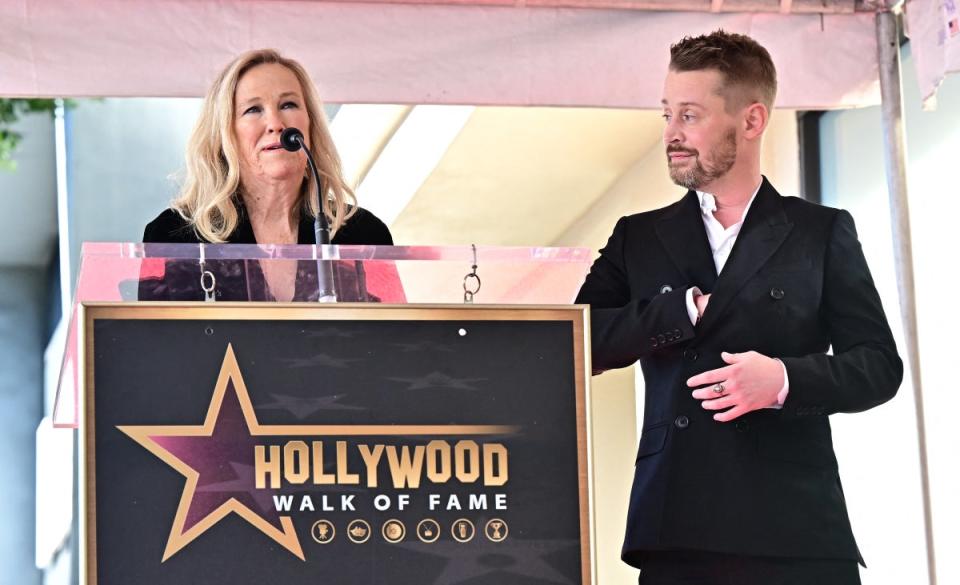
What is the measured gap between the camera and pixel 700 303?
2248mm

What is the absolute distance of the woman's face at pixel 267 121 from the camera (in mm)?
2418

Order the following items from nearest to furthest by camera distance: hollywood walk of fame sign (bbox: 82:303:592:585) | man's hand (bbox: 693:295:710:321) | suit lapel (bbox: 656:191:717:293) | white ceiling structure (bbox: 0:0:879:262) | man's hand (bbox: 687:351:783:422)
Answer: hollywood walk of fame sign (bbox: 82:303:592:585) < man's hand (bbox: 687:351:783:422) < man's hand (bbox: 693:295:710:321) < suit lapel (bbox: 656:191:717:293) < white ceiling structure (bbox: 0:0:879:262)

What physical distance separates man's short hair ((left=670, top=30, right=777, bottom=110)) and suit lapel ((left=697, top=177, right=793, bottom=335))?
0.59 ft

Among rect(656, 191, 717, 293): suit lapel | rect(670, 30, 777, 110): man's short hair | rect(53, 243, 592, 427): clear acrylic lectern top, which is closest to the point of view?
rect(53, 243, 592, 427): clear acrylic lectern top

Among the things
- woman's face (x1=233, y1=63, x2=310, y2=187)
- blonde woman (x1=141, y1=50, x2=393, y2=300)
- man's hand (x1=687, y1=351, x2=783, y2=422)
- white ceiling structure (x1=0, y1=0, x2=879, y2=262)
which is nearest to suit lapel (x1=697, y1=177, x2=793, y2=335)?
man's hand (x1=687, y1=351, x2=783, y2=422)

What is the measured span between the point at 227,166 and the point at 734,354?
924 mm

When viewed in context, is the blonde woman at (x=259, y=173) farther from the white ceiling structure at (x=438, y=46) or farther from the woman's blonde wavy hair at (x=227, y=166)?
the white ceiling structure at (x=438, y=46)

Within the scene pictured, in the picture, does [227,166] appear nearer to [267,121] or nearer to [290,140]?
[267,121]

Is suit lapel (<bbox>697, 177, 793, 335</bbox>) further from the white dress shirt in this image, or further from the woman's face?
the woman's face

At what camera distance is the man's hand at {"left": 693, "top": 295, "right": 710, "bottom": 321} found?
2.24 meters

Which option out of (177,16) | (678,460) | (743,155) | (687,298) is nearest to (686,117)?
(743,155)

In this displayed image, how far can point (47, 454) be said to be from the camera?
845 cm

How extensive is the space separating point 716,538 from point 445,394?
0.58 metres

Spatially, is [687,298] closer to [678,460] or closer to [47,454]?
[678,460]
